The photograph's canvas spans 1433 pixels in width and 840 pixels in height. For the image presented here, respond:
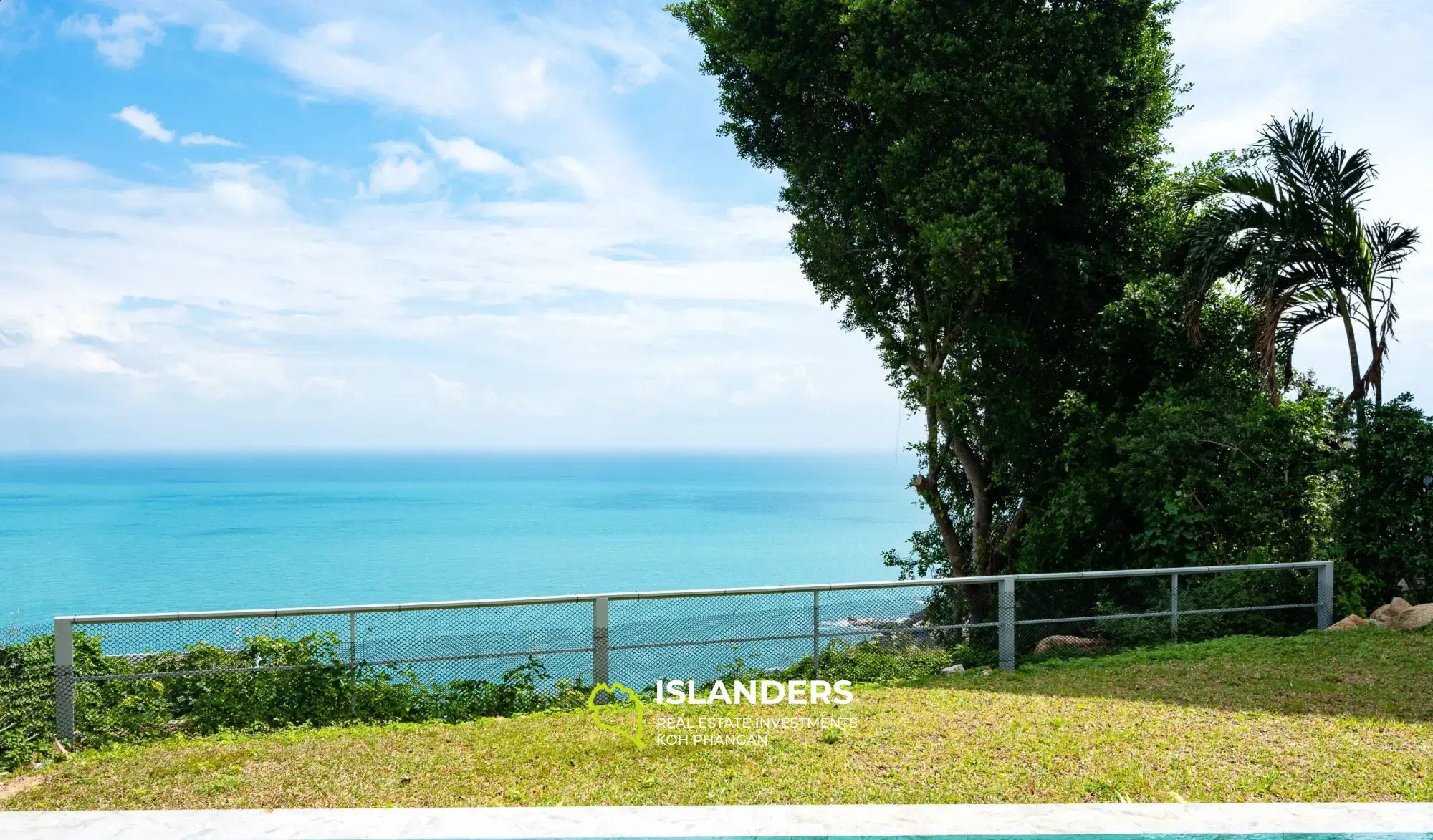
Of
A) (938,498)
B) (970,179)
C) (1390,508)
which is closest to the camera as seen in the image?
(1390,508)

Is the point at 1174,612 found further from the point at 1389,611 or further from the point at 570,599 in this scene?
the point at 570,599

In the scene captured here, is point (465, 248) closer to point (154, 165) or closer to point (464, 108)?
point (154, 165)

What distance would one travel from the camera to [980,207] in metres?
12.5

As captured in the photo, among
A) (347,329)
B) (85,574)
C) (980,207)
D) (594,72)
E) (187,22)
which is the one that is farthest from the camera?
(347,329)

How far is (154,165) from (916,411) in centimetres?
6961

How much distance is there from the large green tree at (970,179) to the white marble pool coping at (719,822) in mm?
9677

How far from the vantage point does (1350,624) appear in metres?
9.66

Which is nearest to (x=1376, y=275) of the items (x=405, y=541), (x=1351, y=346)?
(x=1351, y=346)

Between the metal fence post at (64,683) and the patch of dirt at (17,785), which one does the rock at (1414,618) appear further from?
the metal fence post at (64,683)

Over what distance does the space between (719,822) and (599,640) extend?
3.93 meters

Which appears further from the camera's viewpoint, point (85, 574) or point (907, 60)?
point (85, 574)

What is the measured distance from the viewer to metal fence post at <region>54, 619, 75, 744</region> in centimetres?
641

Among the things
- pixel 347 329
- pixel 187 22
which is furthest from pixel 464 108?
pixel 347 329

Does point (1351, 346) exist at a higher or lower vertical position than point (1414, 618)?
higher
